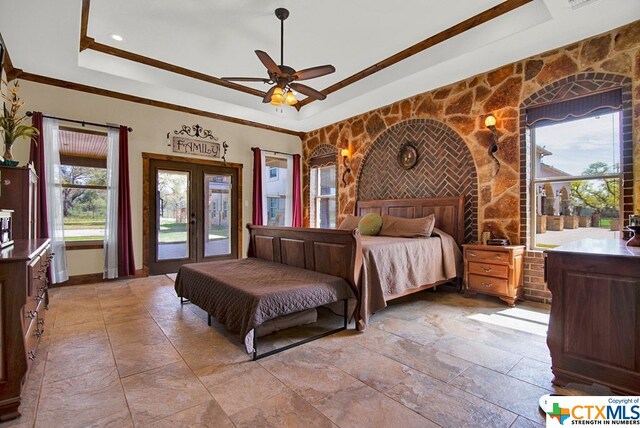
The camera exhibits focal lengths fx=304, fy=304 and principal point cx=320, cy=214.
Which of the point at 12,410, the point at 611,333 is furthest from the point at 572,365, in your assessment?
the point at 12,410

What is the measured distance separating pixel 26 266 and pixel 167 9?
291 cm

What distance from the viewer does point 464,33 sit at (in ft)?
11.8

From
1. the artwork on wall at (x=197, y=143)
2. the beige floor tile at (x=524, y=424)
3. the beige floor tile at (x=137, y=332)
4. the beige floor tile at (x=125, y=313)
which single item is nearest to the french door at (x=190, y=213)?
the artwork on wall at (x=197, y=143)

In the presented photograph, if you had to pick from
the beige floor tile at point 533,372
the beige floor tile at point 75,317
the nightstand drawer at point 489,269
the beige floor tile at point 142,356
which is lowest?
the beige floor tile at point 533,372

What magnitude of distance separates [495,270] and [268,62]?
139 inches

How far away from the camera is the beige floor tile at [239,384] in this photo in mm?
1816

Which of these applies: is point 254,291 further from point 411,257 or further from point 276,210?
point 276,210

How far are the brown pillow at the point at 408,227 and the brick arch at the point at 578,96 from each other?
44.1 inches

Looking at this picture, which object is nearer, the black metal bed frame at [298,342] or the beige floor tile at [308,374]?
the beige floor tile at [308,374]

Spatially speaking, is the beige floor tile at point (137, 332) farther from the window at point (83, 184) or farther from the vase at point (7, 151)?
the window at point (83, 184)

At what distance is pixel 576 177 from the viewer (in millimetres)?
3588

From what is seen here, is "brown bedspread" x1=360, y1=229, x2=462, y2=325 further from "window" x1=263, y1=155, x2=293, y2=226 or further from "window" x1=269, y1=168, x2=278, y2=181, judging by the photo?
"window" x1=269, y1=168, x2=278, y2=181

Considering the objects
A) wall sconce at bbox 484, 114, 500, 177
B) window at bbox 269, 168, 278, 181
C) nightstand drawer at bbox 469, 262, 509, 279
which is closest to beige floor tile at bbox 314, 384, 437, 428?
nightstand drawer at bbox 469, 262, 509, 279

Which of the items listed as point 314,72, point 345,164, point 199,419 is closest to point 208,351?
point 199,419
